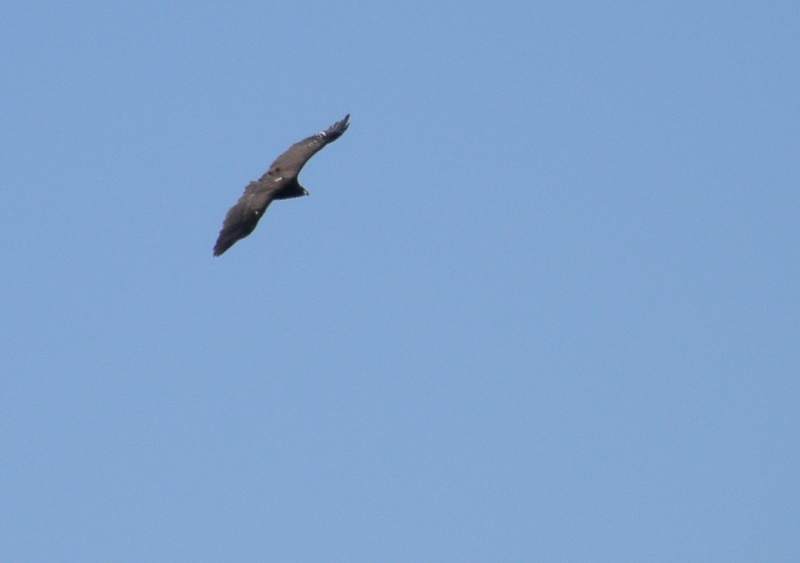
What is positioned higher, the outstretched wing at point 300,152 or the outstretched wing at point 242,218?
the outstretched wing at point 300,152

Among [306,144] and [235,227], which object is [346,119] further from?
[235,227]

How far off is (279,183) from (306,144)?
2.21 metres

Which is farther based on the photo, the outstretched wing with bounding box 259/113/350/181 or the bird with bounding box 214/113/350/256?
the outstretched wing with bounding box 259/113/350/181

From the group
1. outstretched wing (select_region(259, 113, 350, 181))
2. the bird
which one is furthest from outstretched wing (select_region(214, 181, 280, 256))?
outstretched wing (select_region(259, 113, 350, 181))

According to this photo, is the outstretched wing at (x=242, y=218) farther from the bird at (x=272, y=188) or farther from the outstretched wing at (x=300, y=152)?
the outstretched wing at (x=300, y=152)

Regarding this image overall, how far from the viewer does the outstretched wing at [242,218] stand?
1801 inches

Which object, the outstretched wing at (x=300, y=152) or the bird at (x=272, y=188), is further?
the outstretched wing at (x=300, y=152)

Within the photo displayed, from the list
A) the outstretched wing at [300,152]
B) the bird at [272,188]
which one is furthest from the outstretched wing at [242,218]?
the outstretched wing at [300,152]

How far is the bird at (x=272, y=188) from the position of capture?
4581cm

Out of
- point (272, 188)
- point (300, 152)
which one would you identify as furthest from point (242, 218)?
point (300, 152)

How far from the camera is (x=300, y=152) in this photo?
49.2 meters

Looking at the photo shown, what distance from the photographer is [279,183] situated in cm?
4775

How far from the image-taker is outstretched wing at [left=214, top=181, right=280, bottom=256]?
45.8 meters

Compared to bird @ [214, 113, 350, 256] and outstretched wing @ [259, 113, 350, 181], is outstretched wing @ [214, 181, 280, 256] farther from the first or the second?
outstretched wing @ [259, 113, 350, 181]
